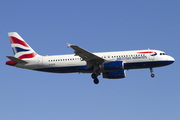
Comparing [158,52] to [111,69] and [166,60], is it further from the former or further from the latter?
[111,69]

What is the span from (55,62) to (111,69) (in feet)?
30.8

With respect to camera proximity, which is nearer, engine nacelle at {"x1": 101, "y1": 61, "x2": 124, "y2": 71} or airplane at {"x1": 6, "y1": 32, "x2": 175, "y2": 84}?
engine nacelle at {"x1": 101, "y1": 61, "x2": 124, "y2": 71}

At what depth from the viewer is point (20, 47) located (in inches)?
2063

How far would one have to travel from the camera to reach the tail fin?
170 feet

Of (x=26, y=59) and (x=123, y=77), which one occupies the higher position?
(x=26, y=59)

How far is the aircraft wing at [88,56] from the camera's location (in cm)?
4453

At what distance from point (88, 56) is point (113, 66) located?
13.4ft

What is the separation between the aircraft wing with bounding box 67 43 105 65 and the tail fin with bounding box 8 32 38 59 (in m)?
9.88

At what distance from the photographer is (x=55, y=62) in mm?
49438

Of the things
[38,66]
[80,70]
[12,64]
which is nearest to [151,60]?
[80,70]

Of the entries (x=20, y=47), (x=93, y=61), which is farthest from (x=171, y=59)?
(x=20, y=47)

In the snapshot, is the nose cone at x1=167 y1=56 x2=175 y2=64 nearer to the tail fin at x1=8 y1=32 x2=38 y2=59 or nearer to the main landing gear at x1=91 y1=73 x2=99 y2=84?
the main landing gear at x1=91 y1=73 x2=99 y2=84

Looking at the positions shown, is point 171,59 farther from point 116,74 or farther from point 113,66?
point 113,66

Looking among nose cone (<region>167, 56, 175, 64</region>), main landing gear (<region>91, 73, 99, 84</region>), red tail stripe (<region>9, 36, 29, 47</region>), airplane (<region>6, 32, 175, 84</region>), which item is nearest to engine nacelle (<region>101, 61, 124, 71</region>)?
airplane (<region>6, 32, 175, 84</region>)
